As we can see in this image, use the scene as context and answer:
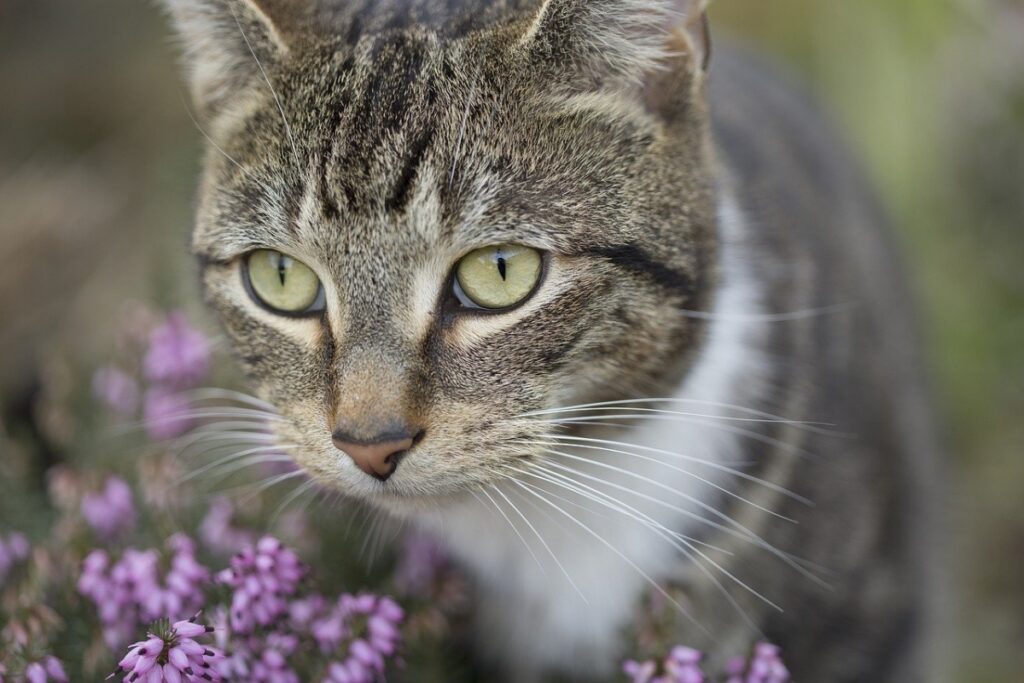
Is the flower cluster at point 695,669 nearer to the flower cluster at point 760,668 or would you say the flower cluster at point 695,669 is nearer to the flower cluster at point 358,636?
the flower cluster at point 760,668

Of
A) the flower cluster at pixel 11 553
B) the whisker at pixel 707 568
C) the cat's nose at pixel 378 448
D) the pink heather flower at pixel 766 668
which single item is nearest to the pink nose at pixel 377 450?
the cat's nose at pixel 378 448

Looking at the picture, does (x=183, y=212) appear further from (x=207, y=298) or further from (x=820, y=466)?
(x=820, y=466)

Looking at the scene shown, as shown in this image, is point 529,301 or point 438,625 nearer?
point 529,301

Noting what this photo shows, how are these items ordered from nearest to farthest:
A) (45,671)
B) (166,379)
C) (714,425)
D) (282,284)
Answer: (45,671) → (282,284) → (714,425) → (166,379)

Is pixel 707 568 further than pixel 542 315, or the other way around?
pixel 707 568

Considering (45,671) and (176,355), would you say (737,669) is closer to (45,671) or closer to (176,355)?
(45,671)

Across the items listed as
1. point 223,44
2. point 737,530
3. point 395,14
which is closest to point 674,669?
point 737,530

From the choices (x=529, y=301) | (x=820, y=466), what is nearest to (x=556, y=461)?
(x=529, y=301)
